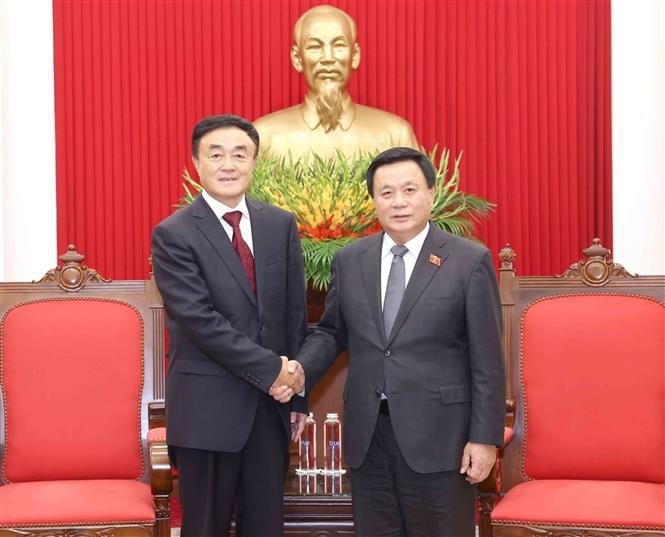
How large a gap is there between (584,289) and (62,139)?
106 inches

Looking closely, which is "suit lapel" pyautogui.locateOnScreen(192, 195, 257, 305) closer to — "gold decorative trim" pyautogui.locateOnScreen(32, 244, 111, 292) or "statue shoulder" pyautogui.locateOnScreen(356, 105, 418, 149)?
"gold decorative trim" pyautogui.locateOnScreen(32, 244, 111, 292)

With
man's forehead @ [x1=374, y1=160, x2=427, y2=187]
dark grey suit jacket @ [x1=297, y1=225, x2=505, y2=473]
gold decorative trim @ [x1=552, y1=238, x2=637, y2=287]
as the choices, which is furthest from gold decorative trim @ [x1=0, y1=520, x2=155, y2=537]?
gold decorative trim @ [x1=552, y1=238, x2=637, y2=287]

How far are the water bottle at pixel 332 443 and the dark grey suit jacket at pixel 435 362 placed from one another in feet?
2.57

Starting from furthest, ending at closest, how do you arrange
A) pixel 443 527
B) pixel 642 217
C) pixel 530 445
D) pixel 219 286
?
pixel 642 217 → pixel 530 445 → pixel 219 286 → pixel 443 527

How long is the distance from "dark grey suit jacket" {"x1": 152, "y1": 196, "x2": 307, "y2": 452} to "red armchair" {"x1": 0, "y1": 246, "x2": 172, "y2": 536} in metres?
0.52

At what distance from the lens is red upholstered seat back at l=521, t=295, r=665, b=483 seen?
2807 mm

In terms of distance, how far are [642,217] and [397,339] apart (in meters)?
2.59

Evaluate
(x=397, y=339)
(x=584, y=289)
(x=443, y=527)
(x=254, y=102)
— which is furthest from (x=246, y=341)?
(x=254, y=102)

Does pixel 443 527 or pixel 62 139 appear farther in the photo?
pixel 62 139

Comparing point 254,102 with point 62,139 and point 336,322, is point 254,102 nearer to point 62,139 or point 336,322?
point 62,139

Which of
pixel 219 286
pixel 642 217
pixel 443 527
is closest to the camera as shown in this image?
pixel 443 527

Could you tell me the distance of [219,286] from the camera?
2383mm

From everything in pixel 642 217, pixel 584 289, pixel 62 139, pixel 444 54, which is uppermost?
pixel 444 54

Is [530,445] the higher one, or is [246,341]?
[246,341]
